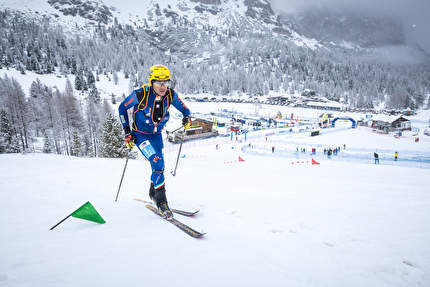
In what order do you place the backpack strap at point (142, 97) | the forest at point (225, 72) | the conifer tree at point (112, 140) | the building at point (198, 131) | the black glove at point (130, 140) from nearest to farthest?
the backpack strap at point (142, 97) → the black glove at point (130, 140) → the conifer tree at point (112, 140) → the building at point (198, 131) → the forest at point (225, 72)

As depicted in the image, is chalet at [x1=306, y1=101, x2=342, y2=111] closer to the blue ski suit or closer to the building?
the building

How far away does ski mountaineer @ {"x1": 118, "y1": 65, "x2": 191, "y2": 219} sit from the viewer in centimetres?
425

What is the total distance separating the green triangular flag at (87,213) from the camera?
2.94m

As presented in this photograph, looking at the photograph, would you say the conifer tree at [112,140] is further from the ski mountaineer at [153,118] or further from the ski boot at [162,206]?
the ski boot at [162,206]

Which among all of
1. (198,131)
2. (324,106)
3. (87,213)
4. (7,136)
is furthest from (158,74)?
(324,106)

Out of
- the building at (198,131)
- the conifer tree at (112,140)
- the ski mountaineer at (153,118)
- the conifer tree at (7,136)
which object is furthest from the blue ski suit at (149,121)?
the building at (198,131)

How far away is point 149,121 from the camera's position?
439 centimetres

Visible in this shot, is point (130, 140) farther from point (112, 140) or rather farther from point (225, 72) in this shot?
point (225, 72)

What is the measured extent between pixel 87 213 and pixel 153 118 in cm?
217

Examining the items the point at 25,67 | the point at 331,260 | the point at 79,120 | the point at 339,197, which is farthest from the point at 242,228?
the point at 25,67

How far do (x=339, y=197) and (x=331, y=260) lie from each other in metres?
3.25

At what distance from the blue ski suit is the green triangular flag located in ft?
4.62

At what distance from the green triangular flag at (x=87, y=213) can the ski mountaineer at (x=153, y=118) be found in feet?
4.20

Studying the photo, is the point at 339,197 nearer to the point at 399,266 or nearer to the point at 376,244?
the point at 376,244
